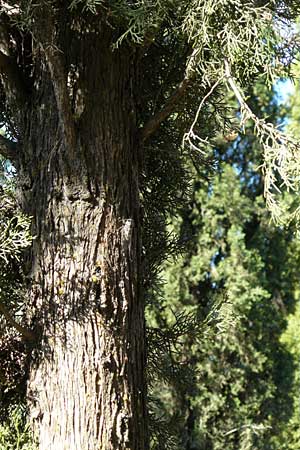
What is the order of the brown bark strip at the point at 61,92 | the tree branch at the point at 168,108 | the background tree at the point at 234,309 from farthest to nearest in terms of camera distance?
the background tree at the point at 234,309 → the tree branch at the point at 168,108 → the brown bark strip at the point at 61,92

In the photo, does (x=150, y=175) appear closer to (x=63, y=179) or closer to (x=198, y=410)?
(x=63, y=179)

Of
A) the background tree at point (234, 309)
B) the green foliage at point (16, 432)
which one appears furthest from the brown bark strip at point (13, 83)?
the background tree at point (234, 309)

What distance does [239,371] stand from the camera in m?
7.59

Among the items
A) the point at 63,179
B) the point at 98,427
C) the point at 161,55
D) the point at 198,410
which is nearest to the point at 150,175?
the point at 161,55

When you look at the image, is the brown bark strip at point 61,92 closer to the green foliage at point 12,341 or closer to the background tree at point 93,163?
the background tree at point 93,163

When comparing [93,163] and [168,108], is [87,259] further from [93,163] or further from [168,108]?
[168,108]

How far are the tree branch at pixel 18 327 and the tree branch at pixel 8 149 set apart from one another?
527 millimetres

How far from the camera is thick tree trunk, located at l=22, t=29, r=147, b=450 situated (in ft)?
6.42

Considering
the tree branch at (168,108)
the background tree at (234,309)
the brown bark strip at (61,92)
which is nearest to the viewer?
the brown bark strip at (61,92)

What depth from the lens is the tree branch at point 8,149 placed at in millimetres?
2234

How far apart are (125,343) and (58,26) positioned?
0.99 m

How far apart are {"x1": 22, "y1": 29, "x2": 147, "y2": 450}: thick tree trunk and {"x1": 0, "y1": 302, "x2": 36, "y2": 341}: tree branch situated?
0.11 feet

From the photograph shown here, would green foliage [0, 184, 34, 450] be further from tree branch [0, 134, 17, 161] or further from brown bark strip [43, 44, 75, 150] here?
brown bark strip [43, 44, 75, 150]

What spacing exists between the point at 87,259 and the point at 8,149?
1.57 ft
